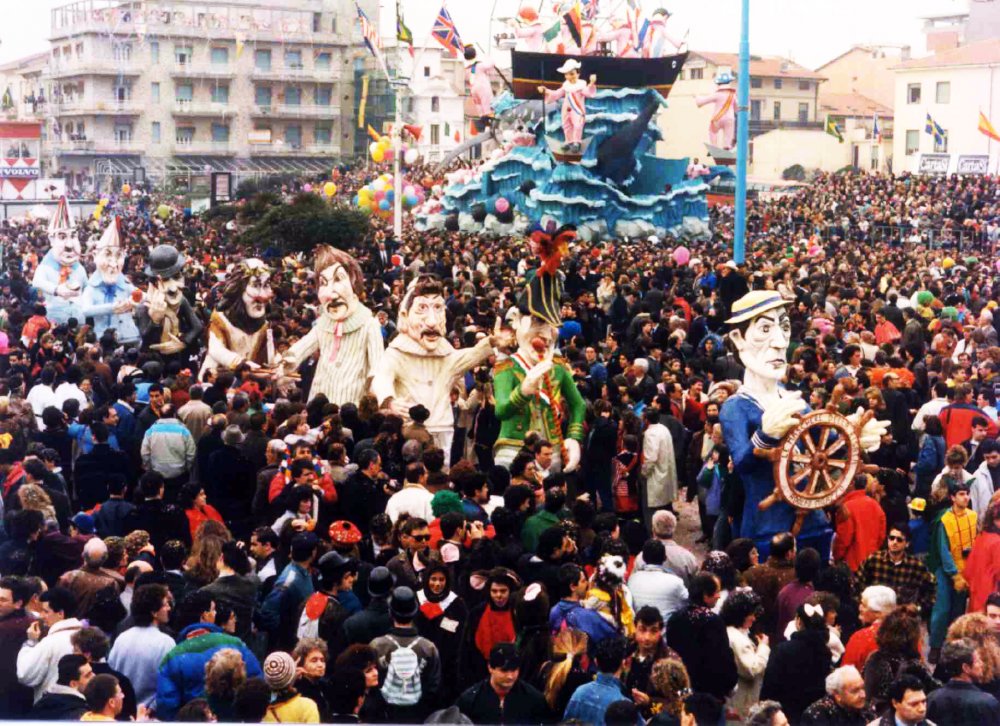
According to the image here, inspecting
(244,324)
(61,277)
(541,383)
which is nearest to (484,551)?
(541,383)

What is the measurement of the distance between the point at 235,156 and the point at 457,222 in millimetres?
18308

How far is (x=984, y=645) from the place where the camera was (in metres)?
6.38

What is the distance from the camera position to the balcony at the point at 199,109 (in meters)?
52.7

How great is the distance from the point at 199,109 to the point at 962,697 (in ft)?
165

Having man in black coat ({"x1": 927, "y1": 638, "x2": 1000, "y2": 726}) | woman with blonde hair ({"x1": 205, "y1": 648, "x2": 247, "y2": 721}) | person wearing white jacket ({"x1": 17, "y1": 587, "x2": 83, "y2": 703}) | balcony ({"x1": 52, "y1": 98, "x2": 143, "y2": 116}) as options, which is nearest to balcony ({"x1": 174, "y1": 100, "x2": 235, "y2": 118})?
balcony ({"x1": 52, "y1": 98, "x2": 143, "y2": 116})

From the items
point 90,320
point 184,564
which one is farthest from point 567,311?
point 184,564

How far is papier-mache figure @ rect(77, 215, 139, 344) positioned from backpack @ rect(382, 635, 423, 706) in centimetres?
990

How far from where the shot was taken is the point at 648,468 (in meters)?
10.8

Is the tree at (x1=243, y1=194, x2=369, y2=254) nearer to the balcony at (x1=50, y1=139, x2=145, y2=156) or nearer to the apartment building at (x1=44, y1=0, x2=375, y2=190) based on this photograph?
the apartment building at (x1=44, y1=0, x2=375, y2=190)

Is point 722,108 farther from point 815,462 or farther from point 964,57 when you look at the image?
point 815,462

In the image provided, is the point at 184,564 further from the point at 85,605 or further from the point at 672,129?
the point at 672,129

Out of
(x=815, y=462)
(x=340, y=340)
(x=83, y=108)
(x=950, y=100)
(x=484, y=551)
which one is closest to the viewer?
(x=484, y=551)

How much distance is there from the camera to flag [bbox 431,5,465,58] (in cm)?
3744

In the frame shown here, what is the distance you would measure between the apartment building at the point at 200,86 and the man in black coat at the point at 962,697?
1556 inches
